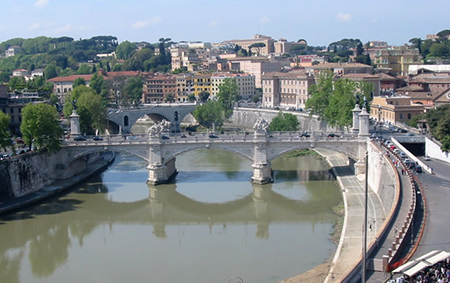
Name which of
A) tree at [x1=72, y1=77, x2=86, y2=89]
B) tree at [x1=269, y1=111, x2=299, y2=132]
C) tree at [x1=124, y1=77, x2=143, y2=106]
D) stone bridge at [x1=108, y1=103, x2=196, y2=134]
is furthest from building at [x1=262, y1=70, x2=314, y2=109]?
tree at [x1=72, y1=77, x2=86, y2=89]

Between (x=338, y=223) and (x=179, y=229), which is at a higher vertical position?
(x=338, y=223)

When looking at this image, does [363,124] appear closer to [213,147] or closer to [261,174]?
[261,174]

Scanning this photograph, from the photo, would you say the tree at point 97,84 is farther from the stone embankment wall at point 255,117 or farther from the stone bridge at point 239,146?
the stone bridge at point 239,146

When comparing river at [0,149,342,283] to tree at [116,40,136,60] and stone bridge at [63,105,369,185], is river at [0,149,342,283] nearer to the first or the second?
stone bridge at [63,105,369,185]

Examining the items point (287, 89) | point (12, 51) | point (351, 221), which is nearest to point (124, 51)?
point (12, 51)

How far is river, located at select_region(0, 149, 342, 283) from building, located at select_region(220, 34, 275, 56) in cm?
8674

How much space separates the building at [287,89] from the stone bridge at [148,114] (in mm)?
11335

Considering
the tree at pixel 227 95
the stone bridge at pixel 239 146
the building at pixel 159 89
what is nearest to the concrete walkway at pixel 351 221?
the stone bridge at pixel 239 146

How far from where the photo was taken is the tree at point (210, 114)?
54875 mm

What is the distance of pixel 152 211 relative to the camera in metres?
27.5

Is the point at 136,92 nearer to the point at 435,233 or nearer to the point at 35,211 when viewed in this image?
the point at 35,211

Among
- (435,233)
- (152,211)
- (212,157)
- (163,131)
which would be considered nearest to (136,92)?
(212,157)

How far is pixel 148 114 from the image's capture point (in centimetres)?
5756

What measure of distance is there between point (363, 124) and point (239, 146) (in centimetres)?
676
